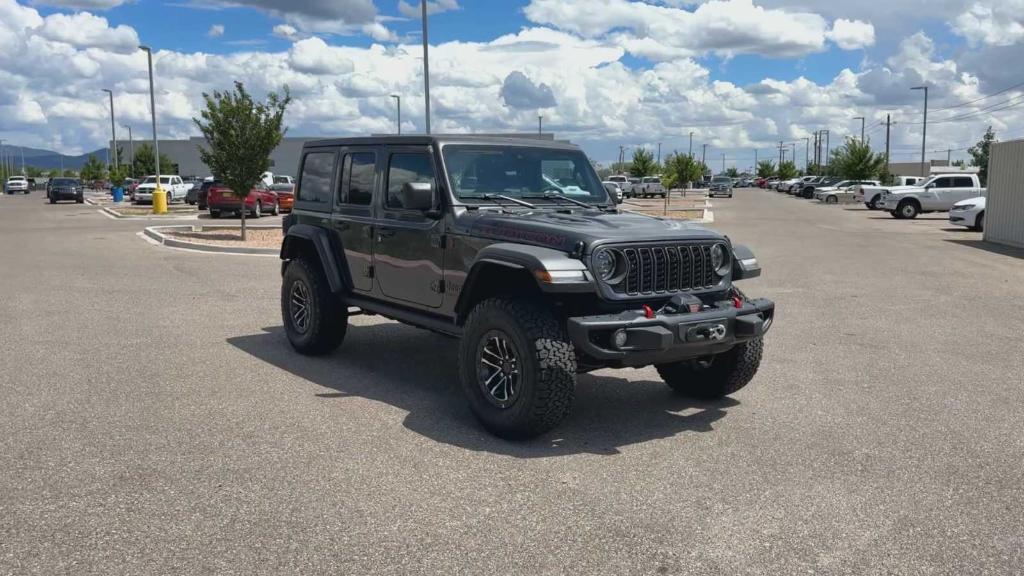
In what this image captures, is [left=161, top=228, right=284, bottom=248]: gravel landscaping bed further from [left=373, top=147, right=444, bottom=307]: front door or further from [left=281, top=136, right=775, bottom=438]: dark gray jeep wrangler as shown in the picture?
[left=373, top=147, right=444, bottom=307]: front door

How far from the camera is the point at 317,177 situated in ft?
26.2

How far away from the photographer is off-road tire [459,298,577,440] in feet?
17.2

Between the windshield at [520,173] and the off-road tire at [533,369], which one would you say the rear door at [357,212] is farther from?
the off-road tire at [533,369]

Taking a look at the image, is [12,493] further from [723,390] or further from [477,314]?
[723,390]

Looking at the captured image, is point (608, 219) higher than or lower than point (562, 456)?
higher

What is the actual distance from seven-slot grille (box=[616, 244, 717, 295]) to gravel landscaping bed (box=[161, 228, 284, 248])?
1447 centimetres

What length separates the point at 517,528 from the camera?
4.17 m

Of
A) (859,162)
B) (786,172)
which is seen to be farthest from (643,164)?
(786,172)

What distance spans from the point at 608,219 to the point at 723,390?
151 centimetres

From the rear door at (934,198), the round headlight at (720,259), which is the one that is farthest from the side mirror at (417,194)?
the rear door at (934,198)

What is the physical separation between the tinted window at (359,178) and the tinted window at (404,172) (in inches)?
9.9

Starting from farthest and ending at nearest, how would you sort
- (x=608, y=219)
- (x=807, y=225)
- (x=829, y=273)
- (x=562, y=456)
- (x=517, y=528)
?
1. (x=807, y=225)
2. (x=829, y=273)
3. (x=608, y=219)
4. (x=562, y=456)
5. (x=517, y=528)

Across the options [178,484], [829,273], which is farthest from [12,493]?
[829,273]

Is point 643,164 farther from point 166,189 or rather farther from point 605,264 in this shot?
point 605,264
